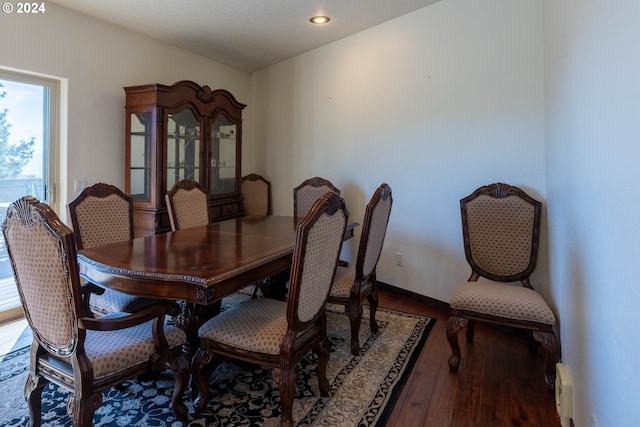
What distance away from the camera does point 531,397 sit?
6.38 ft

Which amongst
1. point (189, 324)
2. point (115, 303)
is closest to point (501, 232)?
point (189, 324)

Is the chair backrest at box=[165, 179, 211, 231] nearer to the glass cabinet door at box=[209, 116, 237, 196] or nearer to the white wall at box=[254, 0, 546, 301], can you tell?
the glass cabinet door at box=[209, 116, 237, 196]

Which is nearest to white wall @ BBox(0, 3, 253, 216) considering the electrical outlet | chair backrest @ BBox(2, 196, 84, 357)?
chair backrest @ BBox(2, 196, 84, 357)

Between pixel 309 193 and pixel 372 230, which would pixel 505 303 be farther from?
pixel 309 193

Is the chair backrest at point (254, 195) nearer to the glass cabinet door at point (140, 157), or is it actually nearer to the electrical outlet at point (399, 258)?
the glass cabinet door at point (140, 157)

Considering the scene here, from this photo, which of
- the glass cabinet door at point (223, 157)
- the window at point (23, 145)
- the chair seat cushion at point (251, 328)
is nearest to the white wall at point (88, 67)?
the window at point (23, 145)

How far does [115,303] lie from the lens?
6.85ft

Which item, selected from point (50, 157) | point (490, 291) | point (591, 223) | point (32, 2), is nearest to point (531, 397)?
point (490, 291)

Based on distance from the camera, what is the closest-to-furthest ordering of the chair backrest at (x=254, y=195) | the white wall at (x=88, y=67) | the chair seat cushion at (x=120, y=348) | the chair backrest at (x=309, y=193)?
the chair seat cushion at (x=120, y=348) → the white wall at (x=88, y=67) → the chair backrest at (x=309, y=193) → the chair backrest at (x=254, y=195)

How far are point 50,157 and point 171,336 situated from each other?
246cm

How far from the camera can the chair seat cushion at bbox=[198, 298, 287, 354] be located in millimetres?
1636

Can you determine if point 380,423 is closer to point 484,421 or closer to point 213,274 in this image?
point 484,421

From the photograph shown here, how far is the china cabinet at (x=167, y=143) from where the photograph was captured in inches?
134

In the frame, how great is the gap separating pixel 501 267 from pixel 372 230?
1.02 m
